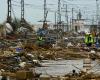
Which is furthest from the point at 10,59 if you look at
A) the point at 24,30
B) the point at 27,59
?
the point at 24,30

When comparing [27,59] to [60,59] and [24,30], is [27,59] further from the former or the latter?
[24,30]

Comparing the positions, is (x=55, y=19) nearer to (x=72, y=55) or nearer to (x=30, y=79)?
(x=72, y=55)

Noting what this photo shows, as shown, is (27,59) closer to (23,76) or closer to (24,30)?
(23,76)

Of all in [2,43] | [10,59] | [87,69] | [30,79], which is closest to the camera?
[30,79]

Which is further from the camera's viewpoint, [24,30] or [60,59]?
[24,30]

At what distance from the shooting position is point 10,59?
27766 millimetres

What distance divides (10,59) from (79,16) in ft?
302

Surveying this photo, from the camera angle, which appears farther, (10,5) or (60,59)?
(10,5)

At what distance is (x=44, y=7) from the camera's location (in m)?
83.4

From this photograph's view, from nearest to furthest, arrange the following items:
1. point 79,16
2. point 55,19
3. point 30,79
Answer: point 30,79, point 55,19, point 79,16

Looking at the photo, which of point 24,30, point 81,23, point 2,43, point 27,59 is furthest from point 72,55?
point 81,23

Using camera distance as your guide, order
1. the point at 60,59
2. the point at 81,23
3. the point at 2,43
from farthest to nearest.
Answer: the point at 81,23 → the point at 2,43 → the point at 60,59

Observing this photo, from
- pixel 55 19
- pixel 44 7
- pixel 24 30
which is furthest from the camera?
pixel 55 19

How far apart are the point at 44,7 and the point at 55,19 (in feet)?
67.2
